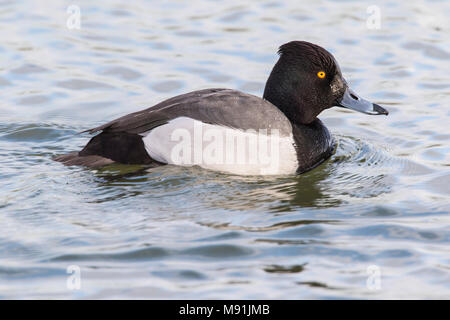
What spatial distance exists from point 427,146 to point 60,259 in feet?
13.3

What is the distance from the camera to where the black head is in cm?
702

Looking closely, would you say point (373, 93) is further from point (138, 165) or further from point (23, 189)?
point (23, 189)

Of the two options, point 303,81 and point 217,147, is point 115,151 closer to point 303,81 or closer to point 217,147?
point 217,147

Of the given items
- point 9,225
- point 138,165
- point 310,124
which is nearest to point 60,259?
point 9,225

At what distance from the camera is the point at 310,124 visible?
7.24 meters

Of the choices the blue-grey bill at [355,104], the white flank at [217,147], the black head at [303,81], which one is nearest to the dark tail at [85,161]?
the white flank at [217,147]

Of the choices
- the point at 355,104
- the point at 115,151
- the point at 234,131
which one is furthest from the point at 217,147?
the point at 355,104

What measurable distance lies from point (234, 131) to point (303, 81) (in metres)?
0.97

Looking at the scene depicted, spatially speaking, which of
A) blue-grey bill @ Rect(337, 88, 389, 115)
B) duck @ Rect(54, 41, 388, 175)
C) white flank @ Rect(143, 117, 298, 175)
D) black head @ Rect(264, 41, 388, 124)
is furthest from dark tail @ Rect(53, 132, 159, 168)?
blue-grey bill @ Rect(337, 88, 389, 115)

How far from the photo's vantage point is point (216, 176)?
653 centimetres

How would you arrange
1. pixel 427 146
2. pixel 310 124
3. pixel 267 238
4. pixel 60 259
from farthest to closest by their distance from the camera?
pixel 427 146, pixel 310 124, pixel 267 238, pixel 60 259

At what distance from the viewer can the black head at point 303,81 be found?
7.02m

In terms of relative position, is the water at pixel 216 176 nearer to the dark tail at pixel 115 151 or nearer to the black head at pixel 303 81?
the dark tail at pixel 115 151
